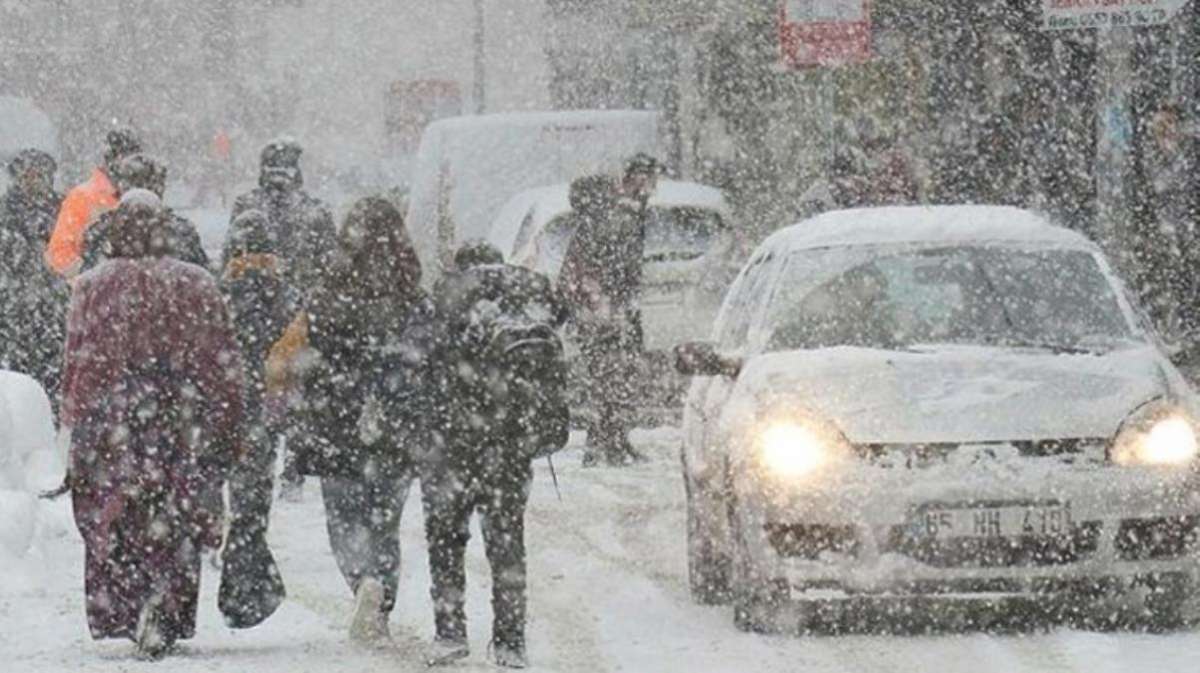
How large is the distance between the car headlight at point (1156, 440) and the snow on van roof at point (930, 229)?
1.38 metres

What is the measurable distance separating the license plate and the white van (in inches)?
505

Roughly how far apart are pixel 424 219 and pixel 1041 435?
13525mm

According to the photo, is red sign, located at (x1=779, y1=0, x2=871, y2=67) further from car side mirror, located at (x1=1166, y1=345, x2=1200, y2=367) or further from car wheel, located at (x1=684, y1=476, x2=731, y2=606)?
car side mirror, located at (x1=1166, y1=345, x2=1200, y2=367)

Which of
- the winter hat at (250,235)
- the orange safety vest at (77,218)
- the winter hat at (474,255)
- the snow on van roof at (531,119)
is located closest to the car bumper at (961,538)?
the winter hat at (474,255)

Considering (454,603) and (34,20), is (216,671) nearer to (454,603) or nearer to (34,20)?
(454,603)

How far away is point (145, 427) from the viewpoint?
10.3m

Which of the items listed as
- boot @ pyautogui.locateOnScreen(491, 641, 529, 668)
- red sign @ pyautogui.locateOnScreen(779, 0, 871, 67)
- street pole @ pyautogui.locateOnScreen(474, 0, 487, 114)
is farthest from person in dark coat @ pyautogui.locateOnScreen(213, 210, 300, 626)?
street pole @ pyautogui.locateOnScreen(474, 0, 487, 114)

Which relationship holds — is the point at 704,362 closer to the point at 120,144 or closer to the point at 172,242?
the point at 172,242

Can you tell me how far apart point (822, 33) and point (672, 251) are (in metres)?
1.92

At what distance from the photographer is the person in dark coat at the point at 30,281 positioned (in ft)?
54.3

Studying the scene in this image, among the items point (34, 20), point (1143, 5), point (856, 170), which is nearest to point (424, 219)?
point (856, 170)

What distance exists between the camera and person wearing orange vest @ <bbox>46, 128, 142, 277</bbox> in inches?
563

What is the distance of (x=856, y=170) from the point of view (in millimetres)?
18531

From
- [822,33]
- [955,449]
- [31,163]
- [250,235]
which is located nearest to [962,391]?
[955,449]
